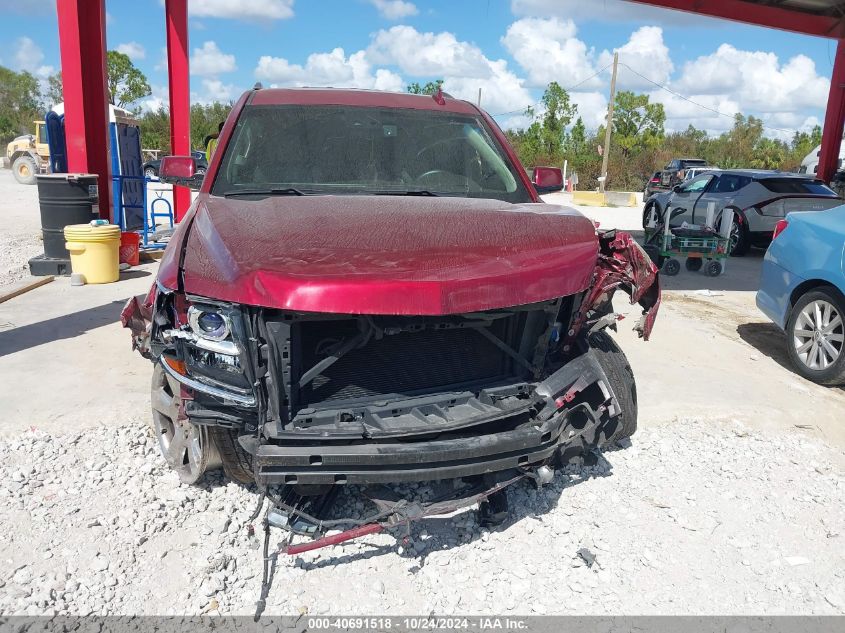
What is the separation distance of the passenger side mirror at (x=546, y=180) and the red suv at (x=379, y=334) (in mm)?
758

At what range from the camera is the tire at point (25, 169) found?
24.4m

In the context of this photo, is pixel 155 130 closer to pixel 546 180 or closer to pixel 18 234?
pixel 18 234

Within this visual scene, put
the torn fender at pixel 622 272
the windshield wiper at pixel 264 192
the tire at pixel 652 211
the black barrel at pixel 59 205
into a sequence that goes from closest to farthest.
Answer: the torn fender at pixel 622 272
the windshield wiper at pixel 264 192
the black barrel at pixel 59 205
the tire at pixel 652 211

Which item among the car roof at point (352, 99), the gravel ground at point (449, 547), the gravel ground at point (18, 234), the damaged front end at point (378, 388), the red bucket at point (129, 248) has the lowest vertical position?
the gravel ground at point (449, 547)

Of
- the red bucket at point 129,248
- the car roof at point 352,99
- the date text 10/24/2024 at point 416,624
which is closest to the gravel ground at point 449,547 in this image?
the date text 10/24/2024 at point 416,624

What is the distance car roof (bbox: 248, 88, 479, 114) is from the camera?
4070 millimetres

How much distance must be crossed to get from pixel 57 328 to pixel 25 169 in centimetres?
2227

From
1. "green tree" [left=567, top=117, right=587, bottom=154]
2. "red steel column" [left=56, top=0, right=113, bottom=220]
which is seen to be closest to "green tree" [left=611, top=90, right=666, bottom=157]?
"green tree" [left=567, top=117, right=587, bottom=154]

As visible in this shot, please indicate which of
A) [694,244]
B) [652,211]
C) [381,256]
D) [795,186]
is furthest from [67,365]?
[652,211]

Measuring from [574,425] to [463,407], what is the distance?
76 centimetres

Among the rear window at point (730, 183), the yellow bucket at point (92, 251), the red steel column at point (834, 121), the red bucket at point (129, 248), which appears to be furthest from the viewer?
the red steel column at point (834, 121)

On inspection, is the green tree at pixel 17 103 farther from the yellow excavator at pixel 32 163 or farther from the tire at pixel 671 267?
the tire at pixel 671 267

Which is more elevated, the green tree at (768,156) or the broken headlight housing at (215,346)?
the green tree at (768,156)

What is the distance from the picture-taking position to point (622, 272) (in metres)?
3.39
